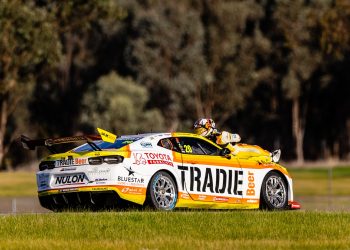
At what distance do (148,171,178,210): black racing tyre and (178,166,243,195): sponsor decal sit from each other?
270 mm

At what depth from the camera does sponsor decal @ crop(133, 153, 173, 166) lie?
1641 centimetres

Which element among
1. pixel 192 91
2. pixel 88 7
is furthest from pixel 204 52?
pixel 88 7

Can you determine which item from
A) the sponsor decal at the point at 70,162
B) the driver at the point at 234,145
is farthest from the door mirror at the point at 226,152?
the sponsor decal at the point at 70,162

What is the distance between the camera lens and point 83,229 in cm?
1402

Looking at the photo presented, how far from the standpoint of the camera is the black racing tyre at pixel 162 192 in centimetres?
1647

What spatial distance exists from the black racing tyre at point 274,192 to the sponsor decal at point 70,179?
11.8 ft

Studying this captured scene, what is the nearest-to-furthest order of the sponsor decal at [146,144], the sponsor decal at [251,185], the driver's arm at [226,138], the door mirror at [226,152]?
1. the sponsor decal at [146,144]
2. the door mirror at [226,152]
3. the sponsor decal at [251,185]
4. the driver's arm at [226,138]

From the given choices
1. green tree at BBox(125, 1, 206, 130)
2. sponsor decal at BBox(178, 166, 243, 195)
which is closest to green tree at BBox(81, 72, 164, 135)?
green tree at BBox(125, 1, 206, 130)

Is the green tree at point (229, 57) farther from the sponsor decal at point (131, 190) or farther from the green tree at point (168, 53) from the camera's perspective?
the sponsor decal at point (131, 190)

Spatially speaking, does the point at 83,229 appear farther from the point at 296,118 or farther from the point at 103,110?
the point at 296,118

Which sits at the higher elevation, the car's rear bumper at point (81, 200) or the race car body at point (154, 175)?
the race car body at point (154, 175)

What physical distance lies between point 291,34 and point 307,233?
56.5 metres

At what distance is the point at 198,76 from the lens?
67375mm

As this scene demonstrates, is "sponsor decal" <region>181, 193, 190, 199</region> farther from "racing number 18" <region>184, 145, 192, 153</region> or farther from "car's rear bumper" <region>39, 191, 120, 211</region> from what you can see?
"car's rear bumper" <region>39, 191, 120, 211</region>
